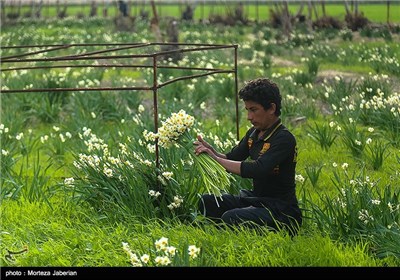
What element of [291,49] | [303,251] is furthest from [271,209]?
[291,49]

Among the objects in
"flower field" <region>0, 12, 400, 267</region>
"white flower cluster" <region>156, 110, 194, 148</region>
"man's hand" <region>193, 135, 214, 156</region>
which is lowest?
"flower field" <region>0, 12, 400, 267</region>

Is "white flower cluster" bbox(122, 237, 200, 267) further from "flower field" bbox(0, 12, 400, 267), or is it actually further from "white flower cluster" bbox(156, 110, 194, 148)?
"white flower cluster" bbox(156, 110, 194, 148)

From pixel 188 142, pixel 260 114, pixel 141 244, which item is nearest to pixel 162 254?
pixel 141 244

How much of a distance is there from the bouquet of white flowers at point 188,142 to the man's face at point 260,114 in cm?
36

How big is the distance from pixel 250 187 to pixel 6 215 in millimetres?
1788

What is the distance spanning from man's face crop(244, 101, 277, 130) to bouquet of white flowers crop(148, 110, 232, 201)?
0.36 m

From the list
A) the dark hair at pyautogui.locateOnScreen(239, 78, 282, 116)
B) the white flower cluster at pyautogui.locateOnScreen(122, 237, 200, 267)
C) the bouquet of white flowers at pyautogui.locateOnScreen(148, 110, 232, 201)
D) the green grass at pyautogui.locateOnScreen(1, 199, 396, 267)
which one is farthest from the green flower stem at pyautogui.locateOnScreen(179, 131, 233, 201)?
the white flower cluster at pyautogui.locateOnScreen(122, 237, 200, 267)

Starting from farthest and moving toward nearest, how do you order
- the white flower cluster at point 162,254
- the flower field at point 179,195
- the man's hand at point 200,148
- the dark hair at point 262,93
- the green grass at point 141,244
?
1. the man's hand at point 200,148
2. the dark hair at point 262,93
3. the flower field at point 179,195
4. the green grass at point 141,244
5. the white flower cluster at point 162,254

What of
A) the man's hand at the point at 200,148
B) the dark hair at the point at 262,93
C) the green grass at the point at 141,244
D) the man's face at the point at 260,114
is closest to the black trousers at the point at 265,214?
the green grass at the point at 141,244

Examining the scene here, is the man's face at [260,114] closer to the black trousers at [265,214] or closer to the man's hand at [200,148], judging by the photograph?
the man's hand at [200,148]

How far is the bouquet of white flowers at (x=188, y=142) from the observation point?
14.4 ft

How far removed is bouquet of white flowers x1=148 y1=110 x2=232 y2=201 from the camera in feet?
14.4

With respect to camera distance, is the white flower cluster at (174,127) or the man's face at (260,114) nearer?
the man's face at (260,114)
